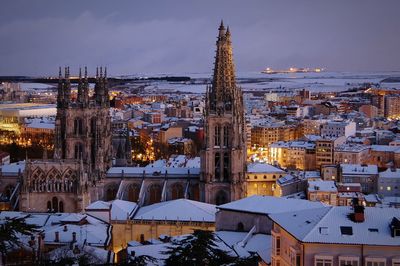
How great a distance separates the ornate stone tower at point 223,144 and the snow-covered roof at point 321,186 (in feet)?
52.2

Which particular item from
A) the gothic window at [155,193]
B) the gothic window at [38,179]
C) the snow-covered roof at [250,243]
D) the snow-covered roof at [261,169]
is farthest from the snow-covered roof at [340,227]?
the snow-covered roof at [261,169]

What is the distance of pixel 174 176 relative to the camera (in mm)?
58906

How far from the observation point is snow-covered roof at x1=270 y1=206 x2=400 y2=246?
28.8 meters

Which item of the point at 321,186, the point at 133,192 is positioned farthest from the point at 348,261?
the point at 321,186

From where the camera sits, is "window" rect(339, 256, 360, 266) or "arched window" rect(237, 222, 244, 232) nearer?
"window" rect(339, 256, 360, 266)

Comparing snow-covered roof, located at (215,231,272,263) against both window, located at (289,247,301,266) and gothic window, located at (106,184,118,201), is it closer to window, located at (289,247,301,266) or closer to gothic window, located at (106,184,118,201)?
window, located at (289,247,301,266)

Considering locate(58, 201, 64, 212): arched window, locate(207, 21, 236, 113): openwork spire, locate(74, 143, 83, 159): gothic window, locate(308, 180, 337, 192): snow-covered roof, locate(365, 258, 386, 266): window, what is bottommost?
locate(308, 180, 337, 192): snow-covered roof

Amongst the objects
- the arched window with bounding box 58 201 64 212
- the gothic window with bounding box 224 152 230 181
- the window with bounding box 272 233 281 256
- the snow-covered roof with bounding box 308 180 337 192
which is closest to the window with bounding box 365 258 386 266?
the window with bounding box 272 233 281 256

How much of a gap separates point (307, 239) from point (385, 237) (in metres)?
3.32

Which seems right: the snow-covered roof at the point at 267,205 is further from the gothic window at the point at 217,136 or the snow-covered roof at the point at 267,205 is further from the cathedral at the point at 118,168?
the gothic window at the point at 217,136

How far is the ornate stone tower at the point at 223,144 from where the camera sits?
56.2 meters

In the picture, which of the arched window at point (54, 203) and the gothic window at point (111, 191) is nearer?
the arched window at point (54, 203)

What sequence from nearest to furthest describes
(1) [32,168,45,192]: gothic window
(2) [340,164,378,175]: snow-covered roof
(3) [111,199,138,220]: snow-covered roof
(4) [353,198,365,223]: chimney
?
1. (4) [353,198,365,223]: chimney
2. (3) [111,199,138,220]: snow-covered roof
3. (1) [32,168,45,192]: gothic window
4. (2) [340,164,378,175]: snow-covered roof

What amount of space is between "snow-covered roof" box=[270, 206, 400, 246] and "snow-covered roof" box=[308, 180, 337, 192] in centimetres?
3836
